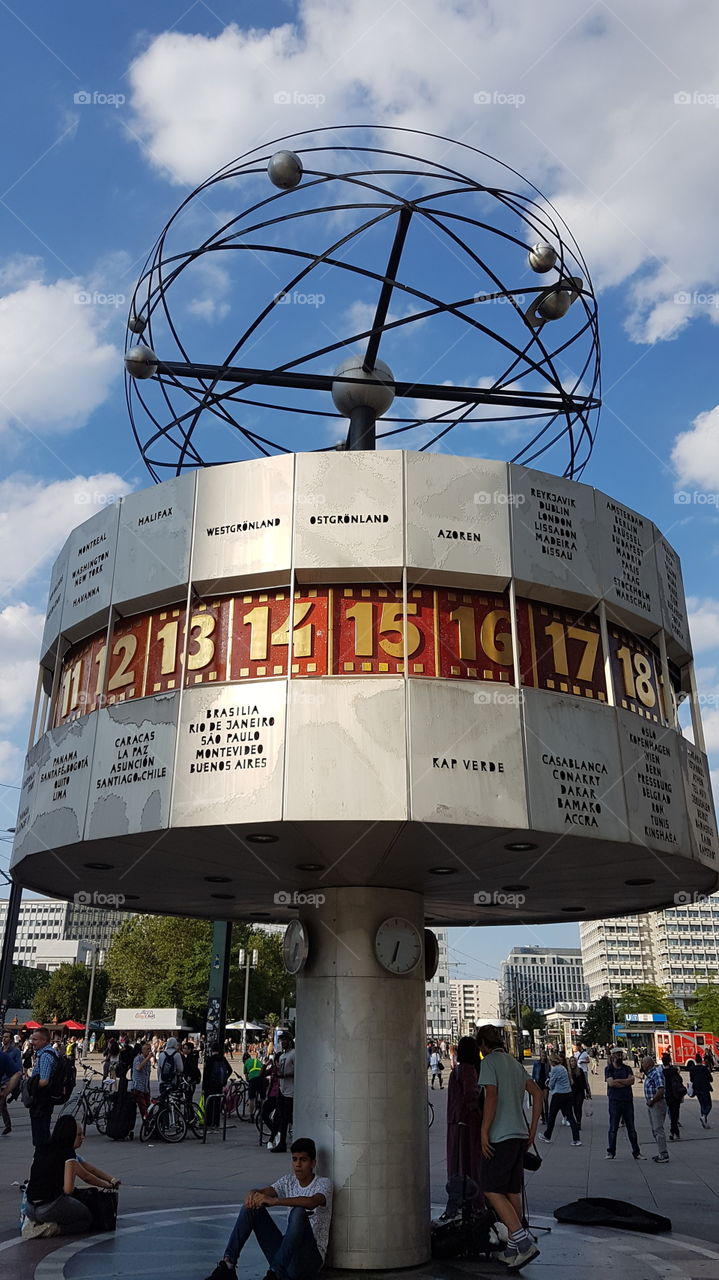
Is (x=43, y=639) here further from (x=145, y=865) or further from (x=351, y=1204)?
(x=351, y=1204)

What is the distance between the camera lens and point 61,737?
11.0 m

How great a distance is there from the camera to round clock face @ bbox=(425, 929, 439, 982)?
11727mm

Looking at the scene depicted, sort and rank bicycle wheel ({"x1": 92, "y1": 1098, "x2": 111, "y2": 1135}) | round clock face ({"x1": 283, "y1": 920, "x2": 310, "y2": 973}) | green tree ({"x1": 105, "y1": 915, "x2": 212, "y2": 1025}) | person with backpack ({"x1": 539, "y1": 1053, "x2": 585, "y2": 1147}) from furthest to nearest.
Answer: green tree ({"x1": 105, "y1": 915, "x2": 212, "y2": 1025}), bicycle wheel ({"x1": 92, "y1": 1098, "x2": 111, "y2": 1135}), person with backpack ({"x1": 539, "y1": 1053, "x2": 585, "y2": 1147}), round clock face ({"x1": 283, "y1": 920, "x2": 310, "y2": 973})

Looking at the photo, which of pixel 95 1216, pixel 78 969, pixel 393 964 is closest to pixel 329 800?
pixel 393 964

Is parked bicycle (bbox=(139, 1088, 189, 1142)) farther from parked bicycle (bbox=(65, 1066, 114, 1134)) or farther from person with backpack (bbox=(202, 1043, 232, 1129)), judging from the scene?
parked bicycle (bbox=(65, 1066, 114, 1134))

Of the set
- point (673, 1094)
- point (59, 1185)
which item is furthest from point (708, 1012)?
point (59, 1185)

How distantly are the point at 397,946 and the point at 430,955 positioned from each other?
4.33ft

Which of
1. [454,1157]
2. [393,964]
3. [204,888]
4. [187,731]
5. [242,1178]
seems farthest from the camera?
[242,1178]

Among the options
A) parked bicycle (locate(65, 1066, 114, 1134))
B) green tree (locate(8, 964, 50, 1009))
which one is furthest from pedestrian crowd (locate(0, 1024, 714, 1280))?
green tree (locate(8, 964, 50, 1009))

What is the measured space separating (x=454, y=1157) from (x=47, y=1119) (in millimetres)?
5082

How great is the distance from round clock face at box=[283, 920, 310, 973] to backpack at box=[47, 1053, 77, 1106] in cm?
312

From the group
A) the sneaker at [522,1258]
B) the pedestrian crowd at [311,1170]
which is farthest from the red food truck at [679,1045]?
the sneaker at [522,1258]

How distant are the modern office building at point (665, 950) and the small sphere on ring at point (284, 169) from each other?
6894 inches

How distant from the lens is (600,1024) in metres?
144
